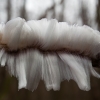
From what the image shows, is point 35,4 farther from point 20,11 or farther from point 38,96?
point 38,96

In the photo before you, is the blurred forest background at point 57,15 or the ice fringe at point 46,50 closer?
the ice fringe at point 46,50

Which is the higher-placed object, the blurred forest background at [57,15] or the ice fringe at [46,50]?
the ice fringe at [46,50]

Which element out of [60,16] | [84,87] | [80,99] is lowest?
[80,99]

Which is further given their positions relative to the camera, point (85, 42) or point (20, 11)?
point (20, 11)

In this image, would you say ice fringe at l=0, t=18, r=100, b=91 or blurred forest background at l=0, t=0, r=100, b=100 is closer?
ice fringe at l=0, t=18, r=100, b=91

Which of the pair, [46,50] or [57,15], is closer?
[46,50]

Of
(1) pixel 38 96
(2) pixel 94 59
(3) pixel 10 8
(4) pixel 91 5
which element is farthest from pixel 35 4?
(2) pixel 94 59

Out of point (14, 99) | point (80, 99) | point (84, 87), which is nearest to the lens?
point (84, 87)

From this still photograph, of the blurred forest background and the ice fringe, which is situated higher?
the ice fringe
